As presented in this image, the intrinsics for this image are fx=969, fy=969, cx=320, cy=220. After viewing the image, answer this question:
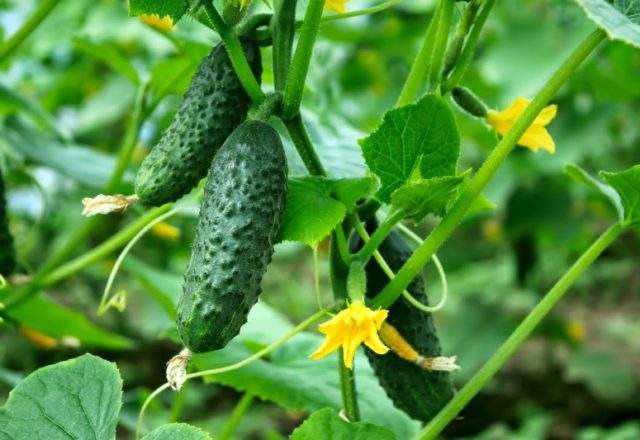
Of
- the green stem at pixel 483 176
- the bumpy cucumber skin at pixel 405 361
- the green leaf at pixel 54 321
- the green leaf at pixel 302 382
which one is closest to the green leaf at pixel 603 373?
the green leaf at pixel 54 321

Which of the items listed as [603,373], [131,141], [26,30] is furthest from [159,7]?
[603,373]

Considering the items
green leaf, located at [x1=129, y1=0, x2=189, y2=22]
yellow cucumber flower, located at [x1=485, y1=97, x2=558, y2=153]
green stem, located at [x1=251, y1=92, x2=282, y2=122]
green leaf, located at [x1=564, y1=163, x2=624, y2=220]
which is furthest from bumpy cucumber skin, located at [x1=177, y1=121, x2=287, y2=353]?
green leaf, located at [x1=564, y1=163, x2=624, y2=220]

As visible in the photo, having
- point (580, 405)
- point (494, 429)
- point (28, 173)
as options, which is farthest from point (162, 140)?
point (580, 405)

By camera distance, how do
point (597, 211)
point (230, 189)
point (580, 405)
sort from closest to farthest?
point (230, 189) → point (597, 211) → point (580, 405)

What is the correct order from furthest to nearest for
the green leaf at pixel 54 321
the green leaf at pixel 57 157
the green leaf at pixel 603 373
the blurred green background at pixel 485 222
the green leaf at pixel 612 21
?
the green leaf at pixel 603 373 → the blurred green background at pixel 485 222 → the green leaf at pixel 57 157 → the green leaf at pixel 54 321 → the green leaf at pixel 612 21

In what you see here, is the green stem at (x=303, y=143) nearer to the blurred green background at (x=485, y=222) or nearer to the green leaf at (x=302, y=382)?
the green leaf at (x=302, y=382)

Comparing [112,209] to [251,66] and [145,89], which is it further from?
[145,89]
